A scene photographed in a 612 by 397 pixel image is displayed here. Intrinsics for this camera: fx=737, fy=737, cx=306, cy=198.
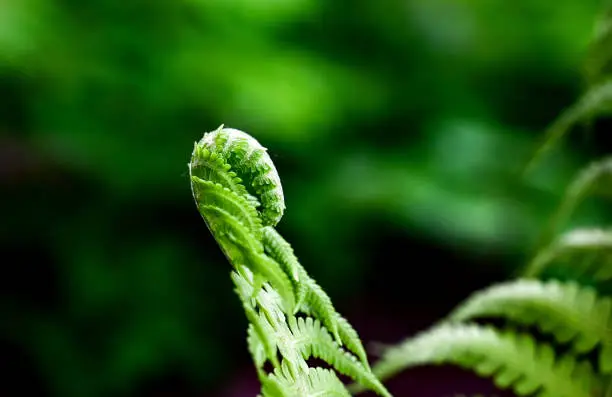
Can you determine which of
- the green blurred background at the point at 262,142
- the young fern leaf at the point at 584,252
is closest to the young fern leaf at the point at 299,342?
the young fern leaf at the point at 584,252

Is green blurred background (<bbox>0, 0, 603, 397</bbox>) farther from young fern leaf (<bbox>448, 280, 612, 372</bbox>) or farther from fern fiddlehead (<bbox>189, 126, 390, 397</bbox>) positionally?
fern fiddlehead (<bbox>189, 126, 390, 397</bbox>)

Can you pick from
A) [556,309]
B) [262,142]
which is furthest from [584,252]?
[262,142]

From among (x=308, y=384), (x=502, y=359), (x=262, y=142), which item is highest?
(x=262, y=142)

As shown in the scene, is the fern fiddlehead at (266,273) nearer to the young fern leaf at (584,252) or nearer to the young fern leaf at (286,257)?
the young fern leaf at (286,257)

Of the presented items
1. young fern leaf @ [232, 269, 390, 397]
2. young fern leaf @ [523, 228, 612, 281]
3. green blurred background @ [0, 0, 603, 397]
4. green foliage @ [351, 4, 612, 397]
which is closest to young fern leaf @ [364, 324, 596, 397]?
green foliage @ [351, 4, 612, 397]

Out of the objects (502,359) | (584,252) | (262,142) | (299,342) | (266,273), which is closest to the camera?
(266,273)

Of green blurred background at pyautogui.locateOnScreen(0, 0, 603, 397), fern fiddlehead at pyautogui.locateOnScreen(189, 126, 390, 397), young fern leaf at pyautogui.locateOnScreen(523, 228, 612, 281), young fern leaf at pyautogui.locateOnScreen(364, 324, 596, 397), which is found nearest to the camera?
fern fiddlehead at pyautogui.locateOnScreen(189, 126, 390, 397)

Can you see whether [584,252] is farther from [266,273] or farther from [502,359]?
[266,273]
